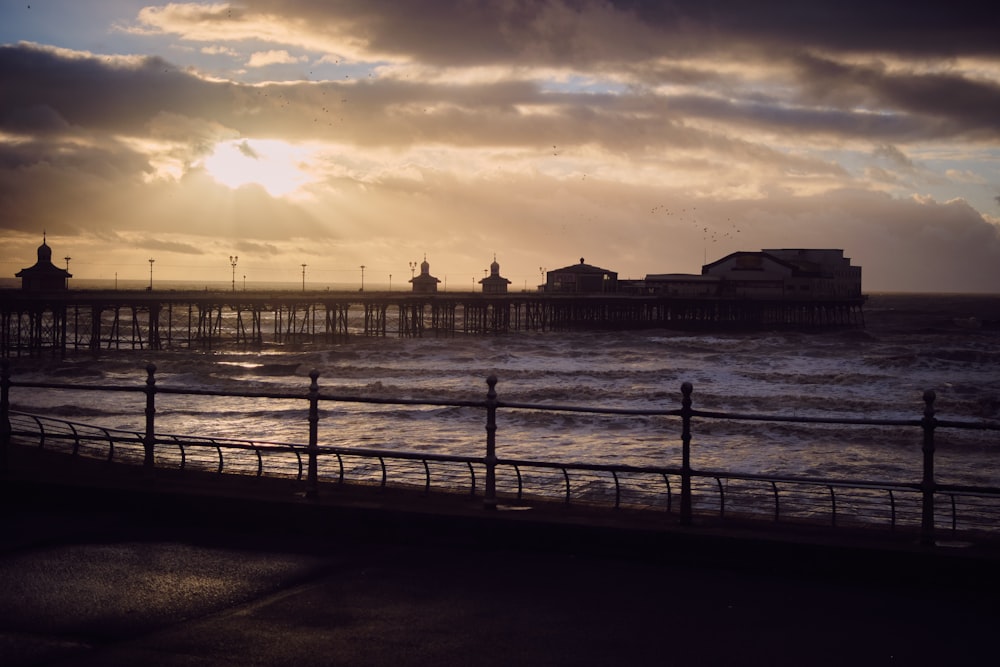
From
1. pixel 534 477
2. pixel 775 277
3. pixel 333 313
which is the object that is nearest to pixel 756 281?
pixel 775 277

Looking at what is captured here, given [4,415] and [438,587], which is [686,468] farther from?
[4,415]

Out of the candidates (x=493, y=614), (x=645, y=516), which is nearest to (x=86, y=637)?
(x=493, y=614)

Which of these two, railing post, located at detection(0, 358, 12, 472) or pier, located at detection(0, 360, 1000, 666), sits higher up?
railing post, located at detection(0, 358, 12, 472)

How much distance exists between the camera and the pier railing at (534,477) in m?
6.85

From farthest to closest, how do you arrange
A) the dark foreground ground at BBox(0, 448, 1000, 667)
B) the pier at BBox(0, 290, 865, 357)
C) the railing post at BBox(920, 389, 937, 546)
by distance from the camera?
the pier at BBox(0, 290, 865, 357) < the railing post at BBox(920, 389, 937, 546) < the dark foreground ground at BBox(0, 448, 1000, 667)

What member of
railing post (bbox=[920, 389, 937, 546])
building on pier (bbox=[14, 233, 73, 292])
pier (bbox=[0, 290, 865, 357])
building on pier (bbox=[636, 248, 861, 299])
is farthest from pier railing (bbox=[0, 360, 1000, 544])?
building on pier (bbox=[636, 248, 861, 299])

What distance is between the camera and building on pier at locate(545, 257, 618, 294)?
102344mm

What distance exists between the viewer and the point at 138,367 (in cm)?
4822

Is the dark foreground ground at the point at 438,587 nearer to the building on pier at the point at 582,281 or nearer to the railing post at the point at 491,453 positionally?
the railing post at the point at 491,453

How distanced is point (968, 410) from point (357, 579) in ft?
106

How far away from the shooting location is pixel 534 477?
16.0m

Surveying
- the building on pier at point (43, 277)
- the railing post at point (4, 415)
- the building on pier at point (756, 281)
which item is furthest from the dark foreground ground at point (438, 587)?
the building on pier at point (756, 281)

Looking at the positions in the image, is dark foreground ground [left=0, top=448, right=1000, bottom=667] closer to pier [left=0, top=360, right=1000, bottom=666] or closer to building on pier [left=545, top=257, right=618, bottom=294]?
pier [left=0, top=360, right=1000, bottom=666]

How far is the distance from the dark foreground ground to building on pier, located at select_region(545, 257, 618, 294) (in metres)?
95.0
